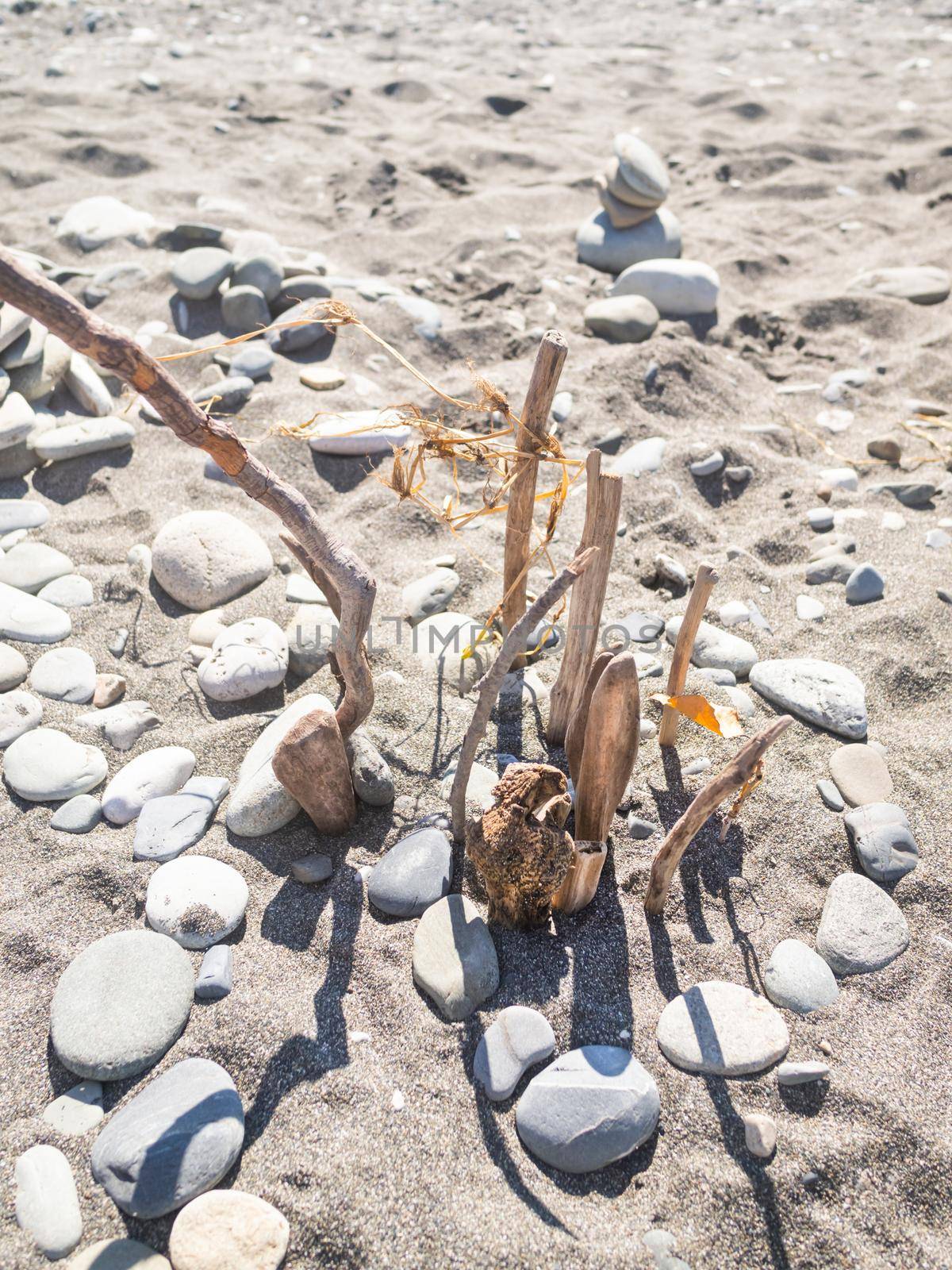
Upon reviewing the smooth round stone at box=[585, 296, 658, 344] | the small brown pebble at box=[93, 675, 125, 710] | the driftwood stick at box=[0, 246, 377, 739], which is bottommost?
the small brown pebble at box=[93, 675, 125, 710]

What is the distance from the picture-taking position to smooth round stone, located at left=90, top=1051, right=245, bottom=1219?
153 cm

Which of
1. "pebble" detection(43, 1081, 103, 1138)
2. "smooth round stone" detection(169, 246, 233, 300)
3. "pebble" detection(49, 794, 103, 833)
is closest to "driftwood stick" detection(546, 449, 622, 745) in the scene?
"pebble" detection(49, 794, 103, 833)

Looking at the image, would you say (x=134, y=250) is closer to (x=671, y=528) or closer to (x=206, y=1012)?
(x=671, y=528)

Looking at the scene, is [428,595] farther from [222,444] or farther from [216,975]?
[216,975]

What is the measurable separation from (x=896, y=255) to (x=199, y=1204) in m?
5.65

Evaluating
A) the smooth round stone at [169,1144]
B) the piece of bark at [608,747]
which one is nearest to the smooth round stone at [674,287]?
the piece of bark at [608,747]

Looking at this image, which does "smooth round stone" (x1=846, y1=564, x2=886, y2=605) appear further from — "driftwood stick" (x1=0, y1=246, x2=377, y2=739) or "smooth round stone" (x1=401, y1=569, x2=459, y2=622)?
"driftwood stick" (x1=0, y1=246, x2=377, y2=739)

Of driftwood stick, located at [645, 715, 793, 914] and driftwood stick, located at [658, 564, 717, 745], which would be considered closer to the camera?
driftwood stick, located at [645, 715, 793, 914]

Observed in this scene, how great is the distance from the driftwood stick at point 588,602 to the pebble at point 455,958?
62 centimetres

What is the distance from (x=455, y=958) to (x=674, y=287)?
12.2ft

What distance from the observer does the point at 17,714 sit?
2404mm

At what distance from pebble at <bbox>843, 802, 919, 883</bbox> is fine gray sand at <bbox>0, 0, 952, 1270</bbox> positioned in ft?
0.14

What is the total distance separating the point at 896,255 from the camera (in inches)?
199

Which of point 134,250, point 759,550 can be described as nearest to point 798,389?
point 759,550
